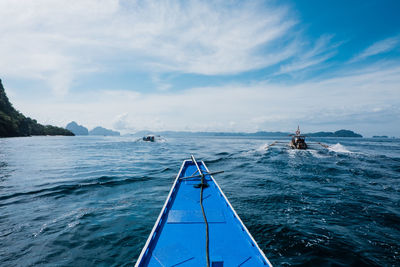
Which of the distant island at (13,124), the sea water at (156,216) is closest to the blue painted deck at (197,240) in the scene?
the sea water at (156,216)

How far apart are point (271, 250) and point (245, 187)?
6.55 metres

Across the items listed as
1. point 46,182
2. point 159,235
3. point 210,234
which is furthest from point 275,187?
point 46,182

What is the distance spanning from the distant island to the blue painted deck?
338 ft

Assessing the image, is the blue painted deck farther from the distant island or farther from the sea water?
the distant island

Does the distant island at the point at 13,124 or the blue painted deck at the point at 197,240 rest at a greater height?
the distant island at the point at 13,124

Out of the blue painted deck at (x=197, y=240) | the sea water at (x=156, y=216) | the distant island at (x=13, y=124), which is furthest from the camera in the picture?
the distant island at (x=13, y=124)

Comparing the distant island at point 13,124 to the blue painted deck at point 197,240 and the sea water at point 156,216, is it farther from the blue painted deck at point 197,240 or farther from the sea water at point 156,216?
the blue painted deck at point 197,240

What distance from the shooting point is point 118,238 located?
6242 millimetres

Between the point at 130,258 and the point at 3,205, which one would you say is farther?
the point at 3,205

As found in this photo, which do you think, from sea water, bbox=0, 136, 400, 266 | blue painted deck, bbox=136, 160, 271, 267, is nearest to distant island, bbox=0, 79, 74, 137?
sea water, bbox=0, 136, 400, 266

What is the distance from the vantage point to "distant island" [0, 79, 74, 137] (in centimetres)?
7170

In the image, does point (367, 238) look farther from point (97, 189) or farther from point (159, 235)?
point (97, 189)

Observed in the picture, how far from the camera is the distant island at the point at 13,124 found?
235 ft

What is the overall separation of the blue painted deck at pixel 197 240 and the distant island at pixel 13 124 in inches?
4056
